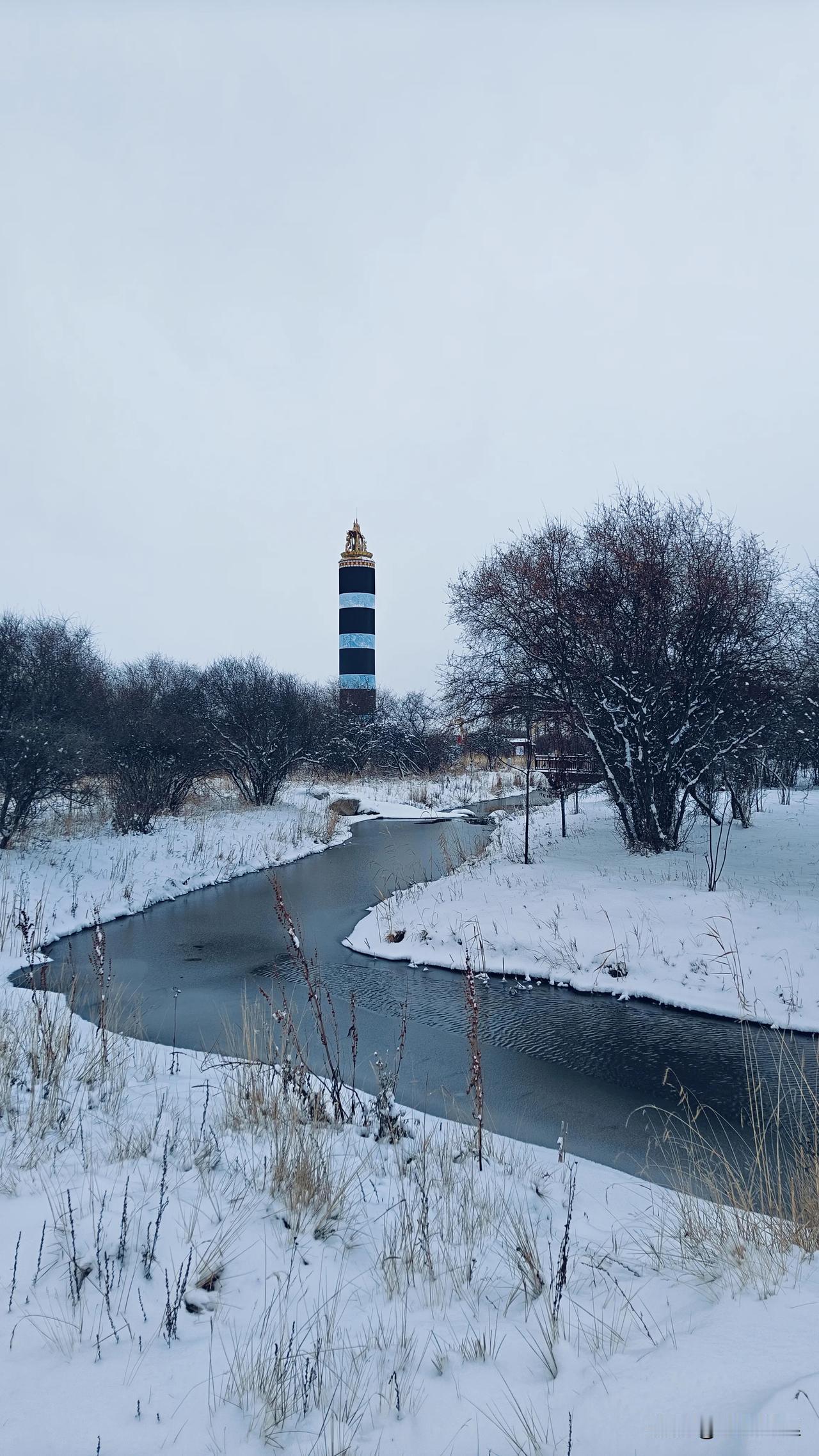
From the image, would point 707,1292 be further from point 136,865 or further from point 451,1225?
point 136,865

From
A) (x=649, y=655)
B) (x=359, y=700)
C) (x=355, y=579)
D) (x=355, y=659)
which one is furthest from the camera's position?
(x=355, y=579)

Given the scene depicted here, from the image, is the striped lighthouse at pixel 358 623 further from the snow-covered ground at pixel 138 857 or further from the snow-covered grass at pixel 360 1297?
the snow-covered grass at pixel 360 1297

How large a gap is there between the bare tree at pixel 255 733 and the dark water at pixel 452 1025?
1094 centimetres

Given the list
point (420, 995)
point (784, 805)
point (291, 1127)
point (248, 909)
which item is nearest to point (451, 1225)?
point (291, 1127)

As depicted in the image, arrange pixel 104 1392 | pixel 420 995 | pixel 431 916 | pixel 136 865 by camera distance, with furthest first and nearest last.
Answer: pixel 136 865
pixel 431 916
pixel 420 995
pixel 104 1392

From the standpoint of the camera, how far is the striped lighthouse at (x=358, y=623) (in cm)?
4606

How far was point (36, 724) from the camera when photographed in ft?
44.1

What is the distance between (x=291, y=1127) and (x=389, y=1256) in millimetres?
1192

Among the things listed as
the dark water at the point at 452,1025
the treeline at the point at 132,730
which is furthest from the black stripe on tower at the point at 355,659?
the dark water at the point at 452,1025

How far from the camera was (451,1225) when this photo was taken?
3580 millimetres

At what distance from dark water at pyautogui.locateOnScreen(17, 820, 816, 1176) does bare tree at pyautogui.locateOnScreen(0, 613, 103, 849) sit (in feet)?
9.91

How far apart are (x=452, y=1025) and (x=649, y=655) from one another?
22.5ft

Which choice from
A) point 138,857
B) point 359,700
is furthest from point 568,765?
point 359,700

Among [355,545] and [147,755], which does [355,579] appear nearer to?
[355,545]
